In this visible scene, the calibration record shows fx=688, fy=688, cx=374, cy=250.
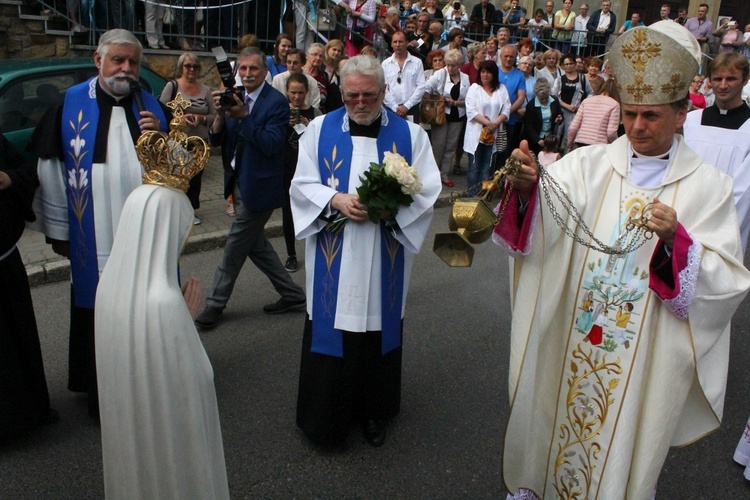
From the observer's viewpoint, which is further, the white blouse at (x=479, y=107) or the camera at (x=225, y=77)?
the white blouse at (x=479, y=107)

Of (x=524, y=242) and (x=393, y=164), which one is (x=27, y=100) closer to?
(x=393, y=164)

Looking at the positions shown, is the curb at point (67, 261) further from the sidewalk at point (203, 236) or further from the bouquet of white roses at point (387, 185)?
the bouquet of white roses at point (387, 185)

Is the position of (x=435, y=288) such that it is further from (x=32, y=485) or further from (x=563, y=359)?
(x=32, y=485)

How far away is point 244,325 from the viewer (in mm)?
5391

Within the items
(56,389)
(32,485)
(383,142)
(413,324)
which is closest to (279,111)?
(383,142)

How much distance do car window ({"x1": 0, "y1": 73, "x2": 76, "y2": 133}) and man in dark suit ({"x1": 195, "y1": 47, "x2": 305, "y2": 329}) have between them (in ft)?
8.68

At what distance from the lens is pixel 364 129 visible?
3639 mm

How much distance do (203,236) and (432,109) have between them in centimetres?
402

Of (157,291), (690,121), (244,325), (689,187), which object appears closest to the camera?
(157,291)

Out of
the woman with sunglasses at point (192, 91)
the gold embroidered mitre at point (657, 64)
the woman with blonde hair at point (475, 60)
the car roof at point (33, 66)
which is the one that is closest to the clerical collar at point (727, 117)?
the gold embroidered mitre at point (657, 64)

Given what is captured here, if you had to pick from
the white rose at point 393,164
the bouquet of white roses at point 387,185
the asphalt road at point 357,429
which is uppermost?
the white rose at point 393,164

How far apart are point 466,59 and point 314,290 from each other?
29.8 ft

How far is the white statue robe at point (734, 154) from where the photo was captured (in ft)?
14.1

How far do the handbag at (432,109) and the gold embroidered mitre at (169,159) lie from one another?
7.44 meters
